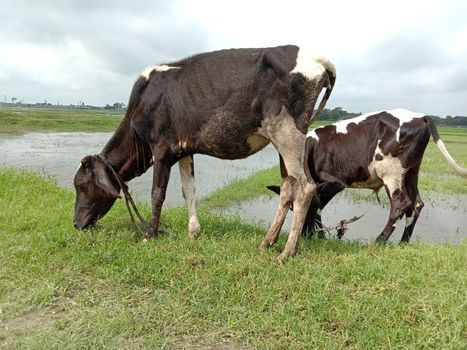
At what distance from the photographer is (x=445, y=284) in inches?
152

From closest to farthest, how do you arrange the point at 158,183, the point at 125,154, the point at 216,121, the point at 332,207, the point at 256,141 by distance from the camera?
the point at 216,121 → the point at 256,141 → the point at 158,183 → the point at 125,154 → the point at 332,207

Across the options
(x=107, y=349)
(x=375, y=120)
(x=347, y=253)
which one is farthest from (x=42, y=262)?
(x=375, y=120)

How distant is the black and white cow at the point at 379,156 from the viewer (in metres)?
6.27

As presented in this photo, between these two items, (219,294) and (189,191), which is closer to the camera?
(219,294)

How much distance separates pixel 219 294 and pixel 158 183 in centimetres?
203

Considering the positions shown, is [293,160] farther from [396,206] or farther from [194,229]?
[396,206]

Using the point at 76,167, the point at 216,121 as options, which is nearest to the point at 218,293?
the point at 216,121

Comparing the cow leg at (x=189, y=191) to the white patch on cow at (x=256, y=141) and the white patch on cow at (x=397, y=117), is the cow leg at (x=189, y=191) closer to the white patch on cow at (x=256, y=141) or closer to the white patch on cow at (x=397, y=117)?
the white patch on cow at (x=256, y=141)

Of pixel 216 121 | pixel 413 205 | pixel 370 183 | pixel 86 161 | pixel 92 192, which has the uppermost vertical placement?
pixel 216 121

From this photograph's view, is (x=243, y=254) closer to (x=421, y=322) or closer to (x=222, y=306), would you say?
(x=222, y=306)

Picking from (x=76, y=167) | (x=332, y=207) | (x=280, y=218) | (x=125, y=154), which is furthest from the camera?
(x=76, y=167)

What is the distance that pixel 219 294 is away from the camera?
373 centimetres

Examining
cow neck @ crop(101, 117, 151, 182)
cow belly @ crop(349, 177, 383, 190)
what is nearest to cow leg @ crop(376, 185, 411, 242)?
cow belly @ crop(349, 177, 383, 190)

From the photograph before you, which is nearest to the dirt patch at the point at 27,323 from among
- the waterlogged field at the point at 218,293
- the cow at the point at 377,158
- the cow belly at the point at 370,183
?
the waterlogged field at the point at 218,293
